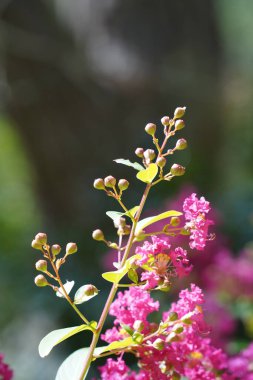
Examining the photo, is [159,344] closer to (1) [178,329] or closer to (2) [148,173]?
(1) [178,329]

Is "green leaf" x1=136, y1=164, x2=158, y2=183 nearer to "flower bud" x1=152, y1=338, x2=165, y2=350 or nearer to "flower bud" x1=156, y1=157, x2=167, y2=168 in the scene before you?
"flower bud" x1=156, y1=157, x2=167, y2=168

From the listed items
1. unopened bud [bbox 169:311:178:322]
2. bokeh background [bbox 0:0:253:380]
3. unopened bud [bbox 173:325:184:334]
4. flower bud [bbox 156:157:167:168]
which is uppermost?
bokeh background [bbox 0:0:253:380]

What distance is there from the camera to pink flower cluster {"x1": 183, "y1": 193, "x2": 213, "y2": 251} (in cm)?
66

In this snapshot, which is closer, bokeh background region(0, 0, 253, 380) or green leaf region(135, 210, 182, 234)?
green leaf region(135, 210, 182, 234)

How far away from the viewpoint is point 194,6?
3023 mm

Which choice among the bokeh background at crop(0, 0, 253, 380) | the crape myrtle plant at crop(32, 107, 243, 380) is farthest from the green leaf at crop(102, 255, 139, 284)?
the bokeh background at crop(0, 0, 253, 380)

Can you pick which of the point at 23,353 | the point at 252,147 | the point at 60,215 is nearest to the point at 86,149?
the point at 60,215

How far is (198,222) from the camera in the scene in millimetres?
662

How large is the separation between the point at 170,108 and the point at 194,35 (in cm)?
35

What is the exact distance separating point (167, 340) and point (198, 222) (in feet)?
0.40

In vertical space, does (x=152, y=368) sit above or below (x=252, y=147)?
below

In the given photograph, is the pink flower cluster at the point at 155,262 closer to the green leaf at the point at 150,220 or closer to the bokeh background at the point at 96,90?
the green leaf at the point at 150,220

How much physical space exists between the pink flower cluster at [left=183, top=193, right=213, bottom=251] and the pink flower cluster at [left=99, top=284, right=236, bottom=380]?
0.22ft

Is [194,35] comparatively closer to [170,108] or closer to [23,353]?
[170,108]
